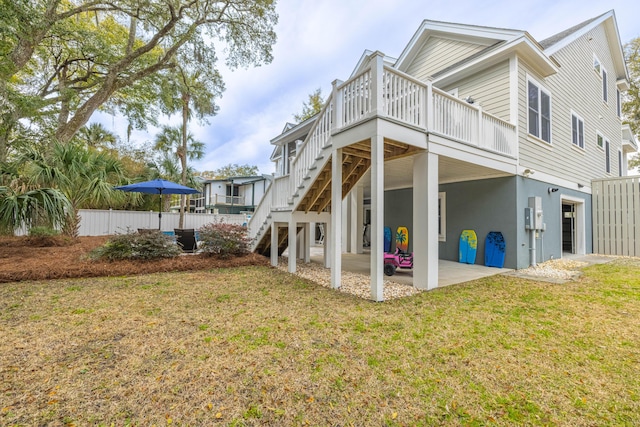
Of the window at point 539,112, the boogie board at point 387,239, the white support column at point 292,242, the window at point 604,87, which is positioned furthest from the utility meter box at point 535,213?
the window at point 604,87

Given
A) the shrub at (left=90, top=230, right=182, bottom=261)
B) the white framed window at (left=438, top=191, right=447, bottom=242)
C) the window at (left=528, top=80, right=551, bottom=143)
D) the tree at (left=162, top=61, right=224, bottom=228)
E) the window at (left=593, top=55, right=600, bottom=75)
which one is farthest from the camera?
the tree at (left=162, top=61, right=224, bottom=228)

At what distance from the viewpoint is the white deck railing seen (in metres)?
4.74

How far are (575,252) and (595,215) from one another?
180 cm

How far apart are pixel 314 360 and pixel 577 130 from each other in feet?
42.5

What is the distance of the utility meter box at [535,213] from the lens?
7.56 meters

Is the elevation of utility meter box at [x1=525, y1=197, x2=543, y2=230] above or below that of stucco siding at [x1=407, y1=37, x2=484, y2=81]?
below

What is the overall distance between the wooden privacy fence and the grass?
815cm

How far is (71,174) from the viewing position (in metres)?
7.92

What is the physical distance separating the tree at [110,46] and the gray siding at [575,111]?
408 inches

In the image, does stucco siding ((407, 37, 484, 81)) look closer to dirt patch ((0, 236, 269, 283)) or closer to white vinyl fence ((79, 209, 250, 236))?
dirt patch ((0, 236, 269, 283))

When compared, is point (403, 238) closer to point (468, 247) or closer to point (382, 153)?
point (468, 247)

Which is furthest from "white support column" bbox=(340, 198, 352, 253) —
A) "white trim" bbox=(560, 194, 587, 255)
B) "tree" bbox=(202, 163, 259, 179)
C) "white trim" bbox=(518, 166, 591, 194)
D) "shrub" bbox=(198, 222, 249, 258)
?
"tree" bbox=(202, 163, 259, 179)

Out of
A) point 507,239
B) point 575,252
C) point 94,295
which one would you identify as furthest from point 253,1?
point 575,252

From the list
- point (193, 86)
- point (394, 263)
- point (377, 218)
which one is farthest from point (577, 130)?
point (193, 86)
